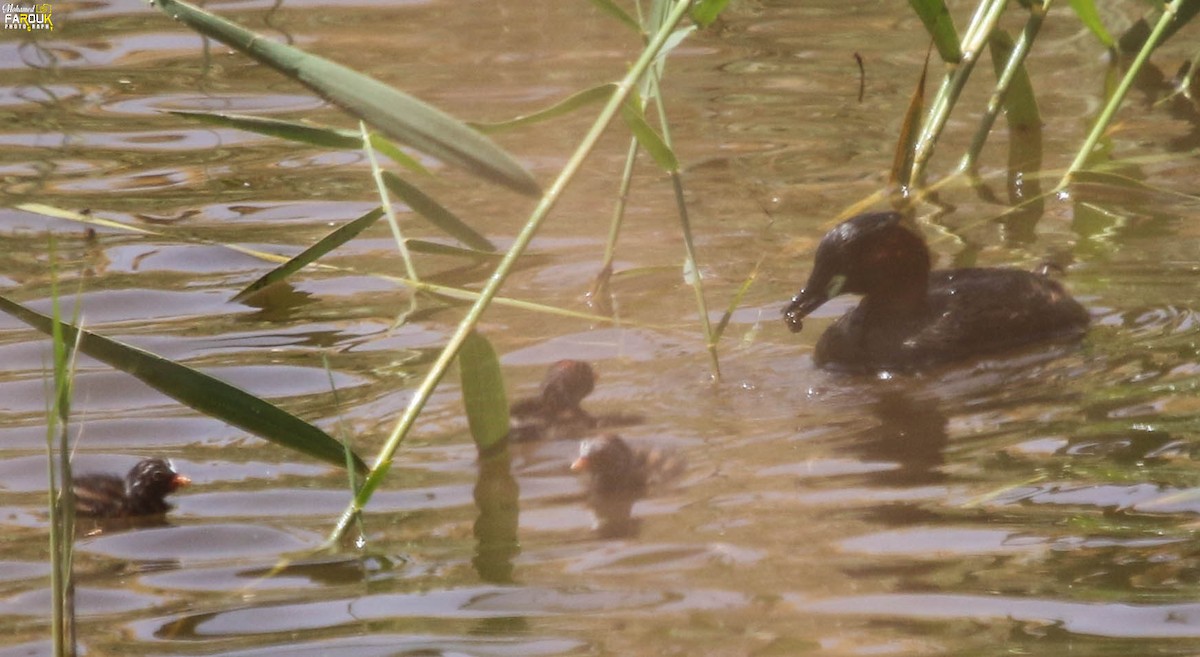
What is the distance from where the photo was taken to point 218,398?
142 inches

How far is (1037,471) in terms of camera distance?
4.21 metres

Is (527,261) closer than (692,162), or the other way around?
(527,261)

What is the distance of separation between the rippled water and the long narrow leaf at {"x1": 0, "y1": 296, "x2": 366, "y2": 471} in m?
0.35

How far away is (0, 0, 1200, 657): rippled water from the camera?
356 centimetres

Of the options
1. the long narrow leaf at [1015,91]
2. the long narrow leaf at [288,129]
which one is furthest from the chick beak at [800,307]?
the long narrow leaf at [288,129]

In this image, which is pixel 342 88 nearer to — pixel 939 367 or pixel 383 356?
pixel 383 356

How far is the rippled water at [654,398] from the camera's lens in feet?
11.7

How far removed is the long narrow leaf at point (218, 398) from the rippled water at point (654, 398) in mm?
353

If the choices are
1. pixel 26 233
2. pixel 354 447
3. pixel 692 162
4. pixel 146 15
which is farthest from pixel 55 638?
pixel 146 15

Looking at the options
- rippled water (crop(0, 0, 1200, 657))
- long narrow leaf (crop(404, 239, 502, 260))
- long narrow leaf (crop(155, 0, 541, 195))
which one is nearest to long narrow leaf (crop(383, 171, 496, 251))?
long narrow leaf (crop(404, 239, 502, 260))

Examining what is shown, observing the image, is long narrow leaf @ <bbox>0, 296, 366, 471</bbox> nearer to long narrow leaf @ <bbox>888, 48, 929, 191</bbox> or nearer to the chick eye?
the chick eye

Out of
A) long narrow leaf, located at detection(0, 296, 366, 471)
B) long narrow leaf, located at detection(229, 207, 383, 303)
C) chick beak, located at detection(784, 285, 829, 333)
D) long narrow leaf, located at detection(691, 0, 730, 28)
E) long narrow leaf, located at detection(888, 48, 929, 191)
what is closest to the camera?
long narrow leaf, located at detection(0, 296, 366, 471)

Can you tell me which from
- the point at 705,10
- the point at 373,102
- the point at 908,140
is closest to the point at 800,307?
→ the point at 908,140

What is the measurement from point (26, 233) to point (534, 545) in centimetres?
372
